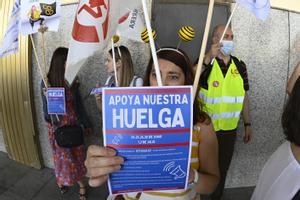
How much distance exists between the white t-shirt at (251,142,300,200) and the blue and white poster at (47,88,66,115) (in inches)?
92.2

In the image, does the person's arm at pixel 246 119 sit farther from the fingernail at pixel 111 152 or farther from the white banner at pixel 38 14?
the fingernail at pixel 111 152

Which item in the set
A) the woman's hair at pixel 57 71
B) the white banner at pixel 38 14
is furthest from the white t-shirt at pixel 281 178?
the woman's hair at pixel 57 71

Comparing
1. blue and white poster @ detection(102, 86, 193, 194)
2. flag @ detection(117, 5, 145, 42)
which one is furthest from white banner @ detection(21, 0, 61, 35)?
blue and white poster @ detection(102, 86, 193, 194)

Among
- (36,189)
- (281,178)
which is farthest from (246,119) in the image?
(36,189)

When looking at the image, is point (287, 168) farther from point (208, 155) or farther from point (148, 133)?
point (148, 133)

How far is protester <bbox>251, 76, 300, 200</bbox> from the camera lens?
4.66ft

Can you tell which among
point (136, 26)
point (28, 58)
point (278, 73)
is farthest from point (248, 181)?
point (28, 58)

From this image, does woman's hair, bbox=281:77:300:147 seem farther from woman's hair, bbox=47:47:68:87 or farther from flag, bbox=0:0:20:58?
woman's hair, bbox=47:47:68:87

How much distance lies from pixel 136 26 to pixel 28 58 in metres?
2.51

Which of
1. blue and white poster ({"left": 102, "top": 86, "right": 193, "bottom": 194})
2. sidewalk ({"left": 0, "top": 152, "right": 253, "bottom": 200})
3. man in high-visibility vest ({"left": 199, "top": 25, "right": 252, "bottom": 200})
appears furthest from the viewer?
sidewalk ({"left": 0, "top": 152, "right": 253, "bottom": 200})

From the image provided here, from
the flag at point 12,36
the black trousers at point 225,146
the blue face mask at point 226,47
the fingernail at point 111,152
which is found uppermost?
the flag at point 12,36

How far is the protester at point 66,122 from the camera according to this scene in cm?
361

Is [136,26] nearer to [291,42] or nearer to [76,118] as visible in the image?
[76,118]

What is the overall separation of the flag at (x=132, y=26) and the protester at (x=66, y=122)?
Result: 1.60m
